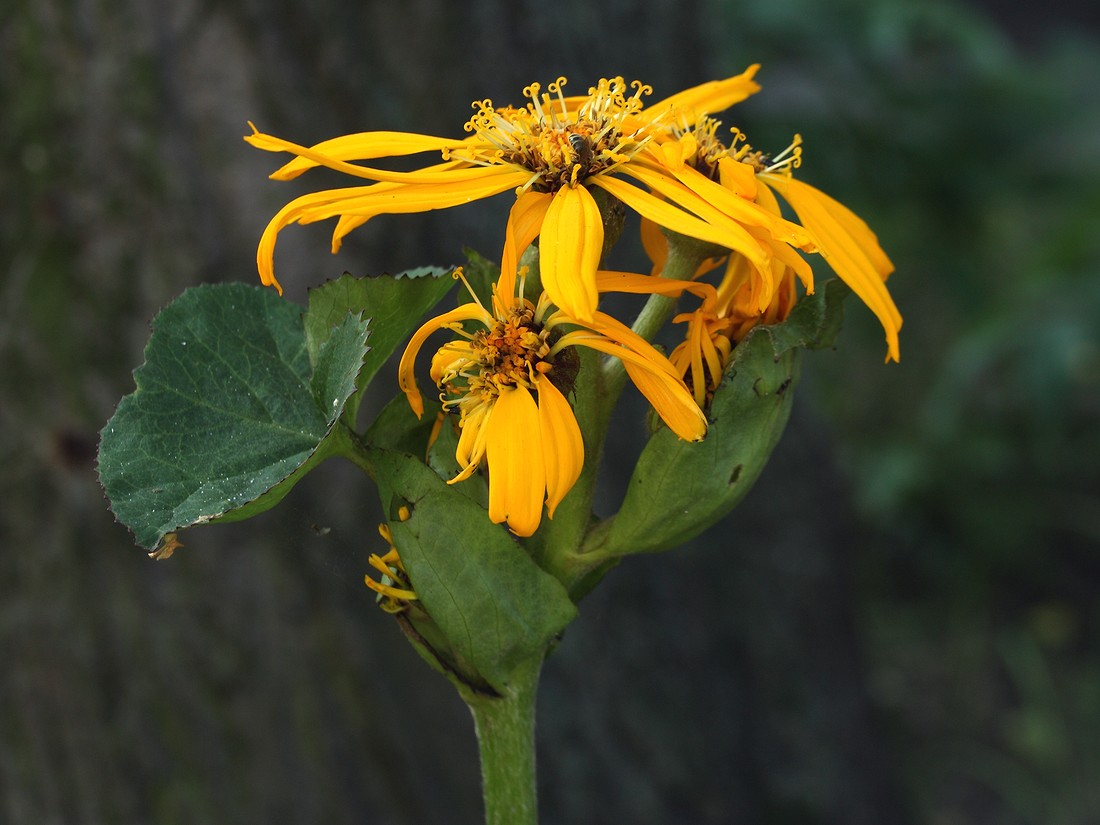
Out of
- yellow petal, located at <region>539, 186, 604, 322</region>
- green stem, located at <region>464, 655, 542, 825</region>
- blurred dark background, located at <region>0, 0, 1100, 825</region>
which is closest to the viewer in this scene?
yellow petal, located at <region>539, 186, 604, 322</region>

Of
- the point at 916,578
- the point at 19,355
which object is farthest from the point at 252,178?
the point at 916,578

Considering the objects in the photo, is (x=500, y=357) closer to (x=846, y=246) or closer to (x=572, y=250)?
(x=572, y=250)

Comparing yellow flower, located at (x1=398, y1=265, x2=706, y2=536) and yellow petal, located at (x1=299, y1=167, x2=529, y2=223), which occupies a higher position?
yellow petal, located at (x1=299, y1=167, x2=529, y2=223)

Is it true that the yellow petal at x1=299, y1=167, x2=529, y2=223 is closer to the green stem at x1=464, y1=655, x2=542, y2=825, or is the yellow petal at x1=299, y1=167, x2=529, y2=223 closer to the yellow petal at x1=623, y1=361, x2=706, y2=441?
the yellow petal at x1=623, y1=361, x2=706, y2=441

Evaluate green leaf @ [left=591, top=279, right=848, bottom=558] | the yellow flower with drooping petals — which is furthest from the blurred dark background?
green leaf @ [left=591, top=279, right=848, bottom=558]

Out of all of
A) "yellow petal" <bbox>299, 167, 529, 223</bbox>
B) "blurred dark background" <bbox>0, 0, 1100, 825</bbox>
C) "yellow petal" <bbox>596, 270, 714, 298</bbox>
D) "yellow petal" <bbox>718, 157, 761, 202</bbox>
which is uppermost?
"yellow petal" <bbox>299, 167, 529, 223</bbox>

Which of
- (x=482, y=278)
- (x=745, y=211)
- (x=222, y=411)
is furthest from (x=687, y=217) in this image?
(x=222, y=411)
